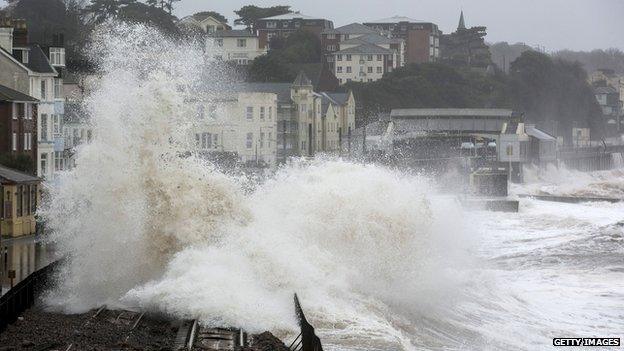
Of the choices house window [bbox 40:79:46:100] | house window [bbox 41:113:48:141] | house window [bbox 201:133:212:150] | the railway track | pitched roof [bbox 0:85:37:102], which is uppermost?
house window [bbox 40:79:46:100]

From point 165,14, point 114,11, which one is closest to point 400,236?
point 114,11

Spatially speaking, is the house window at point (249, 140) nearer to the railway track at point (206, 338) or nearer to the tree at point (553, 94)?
the railway track at point (206, 338)

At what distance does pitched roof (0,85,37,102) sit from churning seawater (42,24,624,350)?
1433cm

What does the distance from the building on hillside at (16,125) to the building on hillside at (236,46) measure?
305 ft

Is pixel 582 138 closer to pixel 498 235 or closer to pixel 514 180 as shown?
pixel 514 180

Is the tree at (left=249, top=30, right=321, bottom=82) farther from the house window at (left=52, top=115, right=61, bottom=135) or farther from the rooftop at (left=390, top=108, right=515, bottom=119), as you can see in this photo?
the house window at (left=52, top=115, right=61, bottom=135)

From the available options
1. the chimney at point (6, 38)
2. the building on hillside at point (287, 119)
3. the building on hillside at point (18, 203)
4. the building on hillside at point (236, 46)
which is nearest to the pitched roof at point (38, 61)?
the chimney at point (6, 38)

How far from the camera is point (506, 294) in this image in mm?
31047

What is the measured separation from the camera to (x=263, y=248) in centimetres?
2517

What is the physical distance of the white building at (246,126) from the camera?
8106 centimetres

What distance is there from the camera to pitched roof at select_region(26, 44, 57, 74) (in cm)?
5528

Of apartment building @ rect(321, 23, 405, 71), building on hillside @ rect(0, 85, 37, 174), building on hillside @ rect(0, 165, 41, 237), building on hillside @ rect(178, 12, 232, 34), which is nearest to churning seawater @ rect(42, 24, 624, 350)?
building on hillside @ rect(0, 165, 41, 237)

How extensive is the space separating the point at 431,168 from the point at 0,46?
47216mm

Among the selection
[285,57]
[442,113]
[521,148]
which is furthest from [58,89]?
[285,57]
